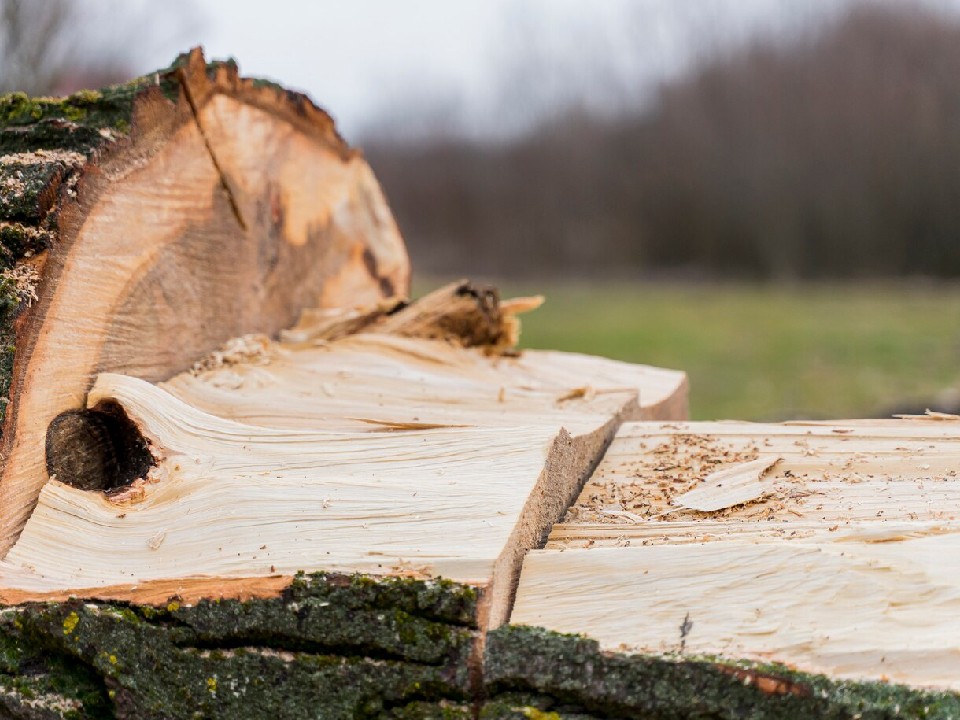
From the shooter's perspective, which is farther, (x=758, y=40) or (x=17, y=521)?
(x=758, y=40)

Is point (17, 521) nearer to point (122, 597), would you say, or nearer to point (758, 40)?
point (122, 597)

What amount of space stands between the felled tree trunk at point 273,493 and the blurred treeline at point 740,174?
13462mm

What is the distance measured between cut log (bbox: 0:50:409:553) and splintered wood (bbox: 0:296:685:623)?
0.27 ft

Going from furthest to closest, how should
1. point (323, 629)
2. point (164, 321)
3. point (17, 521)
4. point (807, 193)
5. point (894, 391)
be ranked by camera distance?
point (807, 193) < point (894, 391) < point (164, 321) < point (17, 521) < point (323, 629)

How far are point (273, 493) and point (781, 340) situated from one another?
7707mm

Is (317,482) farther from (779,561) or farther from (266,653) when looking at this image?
(779,561)

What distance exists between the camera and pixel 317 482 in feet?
4.49

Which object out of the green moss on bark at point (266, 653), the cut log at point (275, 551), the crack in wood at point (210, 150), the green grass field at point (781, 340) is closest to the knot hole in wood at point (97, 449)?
the cut log at point (275, 551)

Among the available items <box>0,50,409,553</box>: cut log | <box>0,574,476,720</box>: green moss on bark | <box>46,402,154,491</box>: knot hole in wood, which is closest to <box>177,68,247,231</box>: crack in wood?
<box>0,50,409,553</box>: cut log

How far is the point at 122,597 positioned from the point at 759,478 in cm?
99

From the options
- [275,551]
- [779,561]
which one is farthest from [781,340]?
[275,551]

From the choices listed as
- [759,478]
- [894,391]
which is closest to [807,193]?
[894,391]

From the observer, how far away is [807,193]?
1482 cm

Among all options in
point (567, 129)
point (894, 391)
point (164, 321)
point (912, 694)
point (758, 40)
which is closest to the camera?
point (912, 694)
